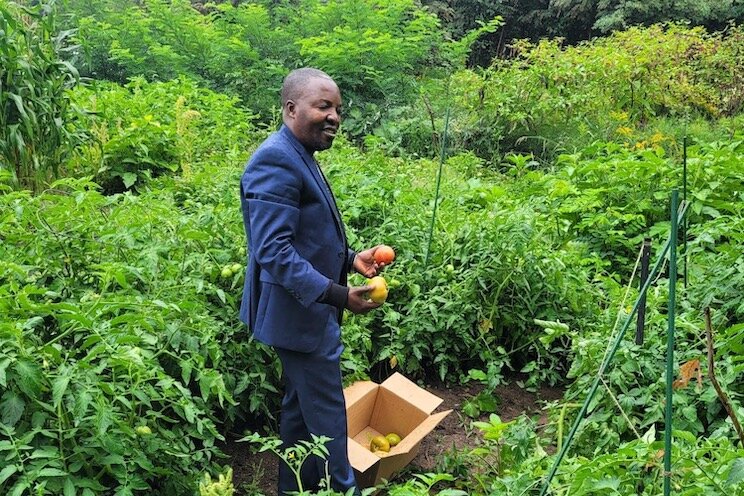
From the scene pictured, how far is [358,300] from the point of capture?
2338mm

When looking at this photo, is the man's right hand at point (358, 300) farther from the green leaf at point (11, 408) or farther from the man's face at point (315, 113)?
the green leaf at point (11, 408)

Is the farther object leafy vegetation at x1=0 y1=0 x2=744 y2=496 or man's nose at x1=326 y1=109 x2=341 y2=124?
man's nose at x1=326 y1=109 x2=341 y2=124

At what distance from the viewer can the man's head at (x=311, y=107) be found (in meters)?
2.30

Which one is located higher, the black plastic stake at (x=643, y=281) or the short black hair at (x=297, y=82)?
the short black hair at (x=297, y=82)

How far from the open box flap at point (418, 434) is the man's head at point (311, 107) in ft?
4.33

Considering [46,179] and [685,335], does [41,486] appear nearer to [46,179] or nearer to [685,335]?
[685,335]

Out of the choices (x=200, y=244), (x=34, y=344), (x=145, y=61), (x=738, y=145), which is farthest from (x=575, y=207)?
(x=145, y=61)

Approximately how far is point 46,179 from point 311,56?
4222mm

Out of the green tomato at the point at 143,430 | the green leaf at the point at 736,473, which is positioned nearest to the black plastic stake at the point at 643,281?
the green leaf at the point at 736,473

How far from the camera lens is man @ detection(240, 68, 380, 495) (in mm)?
2227

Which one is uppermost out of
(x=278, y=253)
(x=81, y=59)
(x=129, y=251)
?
(x=278, y=253)

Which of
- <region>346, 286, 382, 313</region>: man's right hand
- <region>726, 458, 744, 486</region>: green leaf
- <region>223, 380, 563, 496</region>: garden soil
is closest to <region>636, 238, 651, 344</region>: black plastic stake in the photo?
<region>223, 380, 563, 496</region>: garden soil

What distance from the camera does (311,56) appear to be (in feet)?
26.5

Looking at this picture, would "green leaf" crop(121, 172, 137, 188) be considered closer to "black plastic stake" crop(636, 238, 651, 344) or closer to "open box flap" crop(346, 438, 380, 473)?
"open box flap" crop(346, 438, 380, 473)
